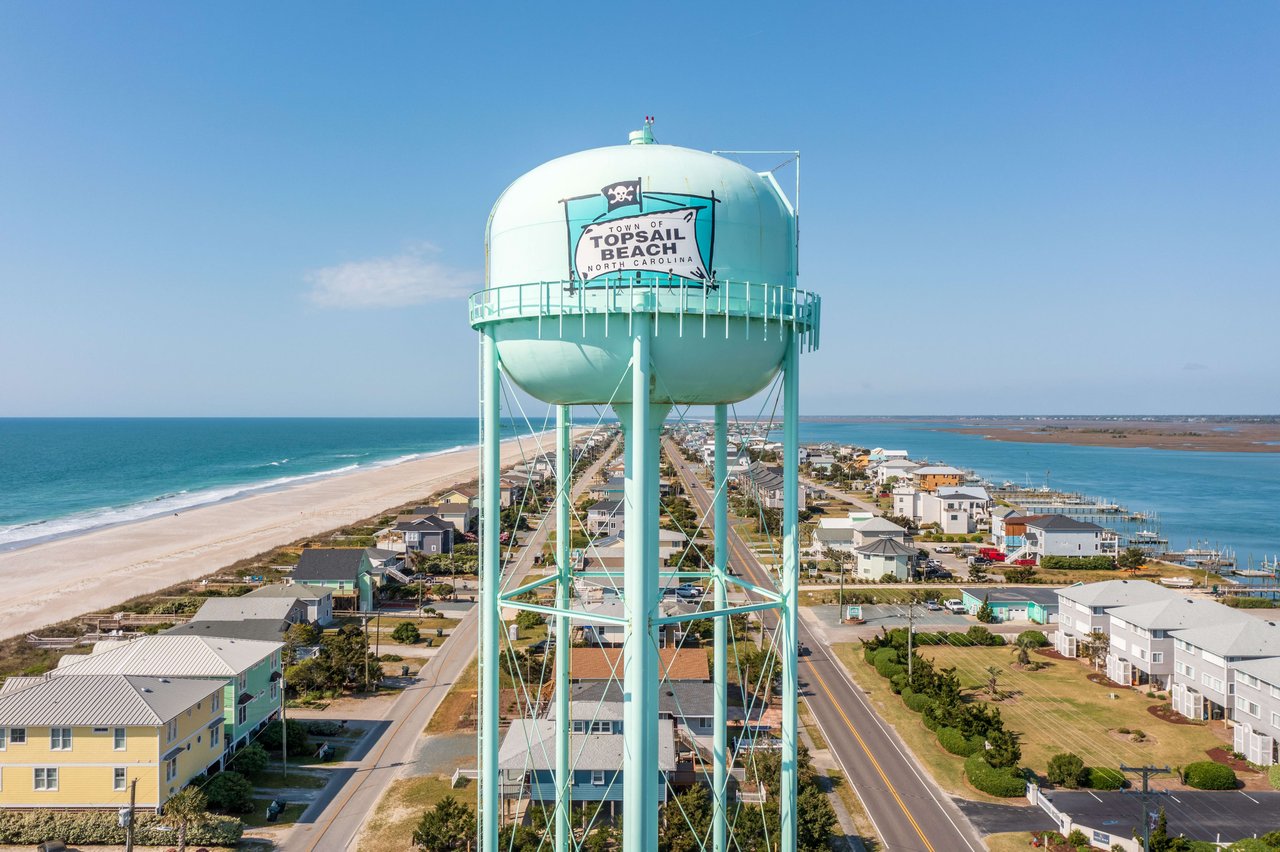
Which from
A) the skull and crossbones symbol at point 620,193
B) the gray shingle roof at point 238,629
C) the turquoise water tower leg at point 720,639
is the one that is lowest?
the gray shingle roof at point 238,629

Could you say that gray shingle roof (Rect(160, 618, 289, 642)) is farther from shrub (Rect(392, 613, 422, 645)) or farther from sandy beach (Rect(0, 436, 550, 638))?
sandy beach (Rect(0, 436, 550, 638))

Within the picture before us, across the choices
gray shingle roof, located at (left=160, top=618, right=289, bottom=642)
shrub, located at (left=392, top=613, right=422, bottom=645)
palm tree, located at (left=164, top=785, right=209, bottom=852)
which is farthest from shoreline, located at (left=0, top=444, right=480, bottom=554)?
palm tree, located at (left=164, top=785, right=209, bottom=852)

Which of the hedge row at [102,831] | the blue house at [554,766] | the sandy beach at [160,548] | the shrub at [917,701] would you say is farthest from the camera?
the sandy beach at [160,548]

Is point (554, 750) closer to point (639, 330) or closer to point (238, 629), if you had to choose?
point (639, 330)

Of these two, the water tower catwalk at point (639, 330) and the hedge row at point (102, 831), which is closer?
the water tower catwalk at point (639, 330)

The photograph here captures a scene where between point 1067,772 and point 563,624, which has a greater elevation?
point 563,624

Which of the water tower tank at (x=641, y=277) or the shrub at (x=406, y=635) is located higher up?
the water tower tank at (x=641, y=277)

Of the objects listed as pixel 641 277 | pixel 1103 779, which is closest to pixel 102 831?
pixel 641 277

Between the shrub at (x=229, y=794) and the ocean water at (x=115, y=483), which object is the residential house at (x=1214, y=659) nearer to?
the shrub at (x=229, y=794)

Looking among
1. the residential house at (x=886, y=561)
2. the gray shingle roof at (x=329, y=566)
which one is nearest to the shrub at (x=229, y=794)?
the gray shingle roof at (x=329, y=566)
